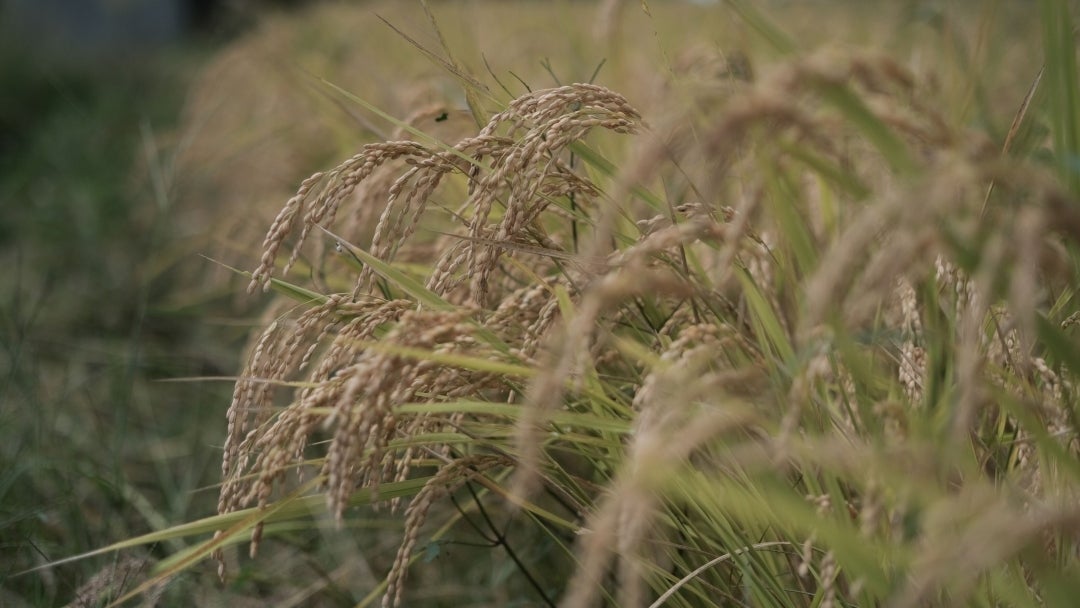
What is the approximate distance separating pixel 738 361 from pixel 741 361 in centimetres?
2

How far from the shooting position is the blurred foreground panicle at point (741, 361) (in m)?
0.70

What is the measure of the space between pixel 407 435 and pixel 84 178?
3.81 metres

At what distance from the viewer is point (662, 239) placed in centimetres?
83

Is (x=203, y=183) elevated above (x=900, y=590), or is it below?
below

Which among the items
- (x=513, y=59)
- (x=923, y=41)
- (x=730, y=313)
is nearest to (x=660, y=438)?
(x=730, y=313)

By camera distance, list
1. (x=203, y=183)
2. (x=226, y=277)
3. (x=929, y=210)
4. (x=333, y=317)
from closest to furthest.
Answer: (x=929, y=210) < (x=333, y=317) < (x=226, y=277) < (x=203, y=183)

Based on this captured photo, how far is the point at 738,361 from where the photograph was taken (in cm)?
123

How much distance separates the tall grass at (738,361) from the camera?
71 cm

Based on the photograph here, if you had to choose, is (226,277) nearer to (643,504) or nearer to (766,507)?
(766,507)

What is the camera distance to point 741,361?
3.96ft

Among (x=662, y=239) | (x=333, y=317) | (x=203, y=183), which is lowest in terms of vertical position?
(x=203, y=183)

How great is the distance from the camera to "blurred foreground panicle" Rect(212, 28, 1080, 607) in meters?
0.70

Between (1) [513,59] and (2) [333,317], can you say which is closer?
(2) [333,317]

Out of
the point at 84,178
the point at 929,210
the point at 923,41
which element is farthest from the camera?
the point at 84,178
